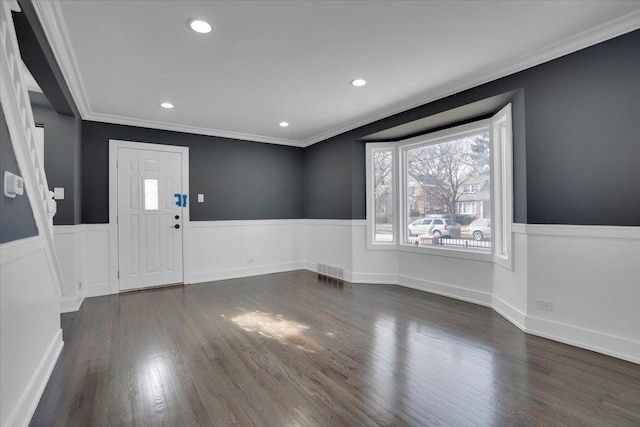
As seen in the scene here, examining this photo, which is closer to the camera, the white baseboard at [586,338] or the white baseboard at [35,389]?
the white baseboard at [35,389]

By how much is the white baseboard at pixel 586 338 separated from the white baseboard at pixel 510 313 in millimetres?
66

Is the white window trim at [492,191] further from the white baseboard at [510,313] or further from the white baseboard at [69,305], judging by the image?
the white baseboard at [69,305]

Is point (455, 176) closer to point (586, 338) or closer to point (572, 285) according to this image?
point (572, 285)

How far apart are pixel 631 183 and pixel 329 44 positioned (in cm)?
263

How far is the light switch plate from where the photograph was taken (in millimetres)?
3805

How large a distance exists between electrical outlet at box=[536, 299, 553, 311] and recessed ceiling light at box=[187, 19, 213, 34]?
369 centimetres

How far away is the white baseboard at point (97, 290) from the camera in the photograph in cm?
436

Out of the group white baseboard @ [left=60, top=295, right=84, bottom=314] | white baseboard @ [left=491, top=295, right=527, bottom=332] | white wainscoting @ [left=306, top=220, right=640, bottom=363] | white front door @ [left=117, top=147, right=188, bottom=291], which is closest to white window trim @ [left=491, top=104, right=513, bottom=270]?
white wainscoting @ [left=306, top=220, right=640, bottom=363]

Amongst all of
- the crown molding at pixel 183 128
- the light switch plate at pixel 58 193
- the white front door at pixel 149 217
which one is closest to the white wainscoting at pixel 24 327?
the light switch plate at pixel 58 193

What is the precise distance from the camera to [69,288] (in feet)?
12.6

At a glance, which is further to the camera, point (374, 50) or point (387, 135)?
point (387, 135)

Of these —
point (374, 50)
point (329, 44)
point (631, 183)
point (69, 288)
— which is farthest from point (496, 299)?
point (69, 288)

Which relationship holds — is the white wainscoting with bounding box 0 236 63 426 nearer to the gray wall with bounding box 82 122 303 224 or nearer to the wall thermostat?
the wall thermostat

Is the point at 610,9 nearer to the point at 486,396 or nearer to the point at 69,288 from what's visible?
the point at 486,396
